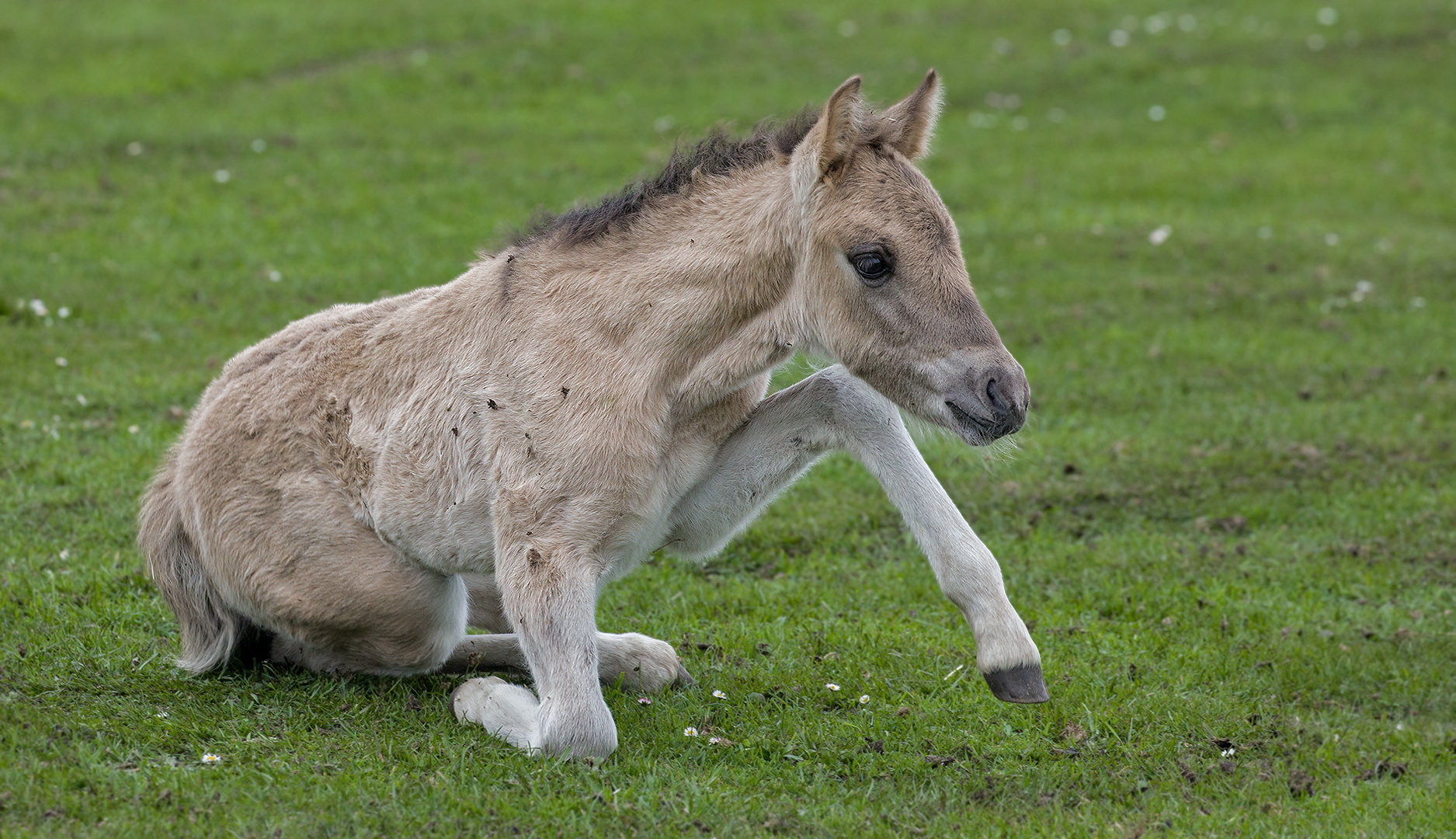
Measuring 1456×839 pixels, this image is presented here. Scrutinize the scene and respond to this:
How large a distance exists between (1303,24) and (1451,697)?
70.3ft

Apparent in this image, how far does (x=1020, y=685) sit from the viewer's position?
4.97m

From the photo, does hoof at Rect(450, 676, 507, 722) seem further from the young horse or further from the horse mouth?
the horse mouth

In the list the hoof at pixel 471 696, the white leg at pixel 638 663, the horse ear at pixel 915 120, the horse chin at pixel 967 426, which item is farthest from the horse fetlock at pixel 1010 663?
the hoof at pixel 471 696

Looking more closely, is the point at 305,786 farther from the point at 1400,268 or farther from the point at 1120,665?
the point at 1400,268

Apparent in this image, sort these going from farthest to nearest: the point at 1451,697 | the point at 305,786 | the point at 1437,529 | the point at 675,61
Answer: the point at 675,61, the point at 1437,529, the point at 1451,697, the point at 305,786

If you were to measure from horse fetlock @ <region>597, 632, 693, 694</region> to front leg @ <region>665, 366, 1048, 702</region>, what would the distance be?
0.60 metres

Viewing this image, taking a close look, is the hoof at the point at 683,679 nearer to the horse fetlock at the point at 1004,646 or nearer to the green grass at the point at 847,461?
the green grass at the point at 847,461

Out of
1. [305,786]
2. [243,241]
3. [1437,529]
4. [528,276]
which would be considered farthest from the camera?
[243,241]

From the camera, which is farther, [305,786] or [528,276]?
[528,276]

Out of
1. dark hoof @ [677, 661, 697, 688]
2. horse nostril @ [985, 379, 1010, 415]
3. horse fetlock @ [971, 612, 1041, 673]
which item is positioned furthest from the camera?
dark hoof @ [677, 661, 697, 688]

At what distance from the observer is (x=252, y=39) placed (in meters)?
22.1

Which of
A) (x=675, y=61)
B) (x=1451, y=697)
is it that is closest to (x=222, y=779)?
(x=1451, y=697)

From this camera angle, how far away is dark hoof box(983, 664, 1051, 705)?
4965mm

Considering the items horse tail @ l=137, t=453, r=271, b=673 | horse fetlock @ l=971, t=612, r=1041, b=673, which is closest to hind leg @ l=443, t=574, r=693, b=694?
horse tail @ l=137, t=453, r=271, b=673
